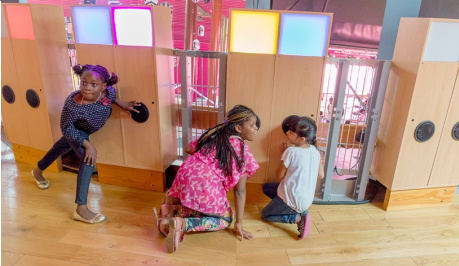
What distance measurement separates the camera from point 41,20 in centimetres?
262

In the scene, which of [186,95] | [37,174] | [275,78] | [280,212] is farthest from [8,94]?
[280,212]

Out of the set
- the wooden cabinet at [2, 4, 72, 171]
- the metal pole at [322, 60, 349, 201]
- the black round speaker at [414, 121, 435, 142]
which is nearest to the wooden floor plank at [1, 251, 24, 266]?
the wooden cabinet at [2, 4, 72, 171]

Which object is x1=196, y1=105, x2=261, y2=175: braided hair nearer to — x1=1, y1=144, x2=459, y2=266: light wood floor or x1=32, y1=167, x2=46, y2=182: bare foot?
x1=1, y1=144, x2=459, y2=266: light wood floor

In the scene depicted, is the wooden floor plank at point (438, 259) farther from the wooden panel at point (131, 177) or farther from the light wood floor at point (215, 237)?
the wooden panel at point (131, 177)

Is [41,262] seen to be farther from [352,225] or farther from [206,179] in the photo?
[352,225]

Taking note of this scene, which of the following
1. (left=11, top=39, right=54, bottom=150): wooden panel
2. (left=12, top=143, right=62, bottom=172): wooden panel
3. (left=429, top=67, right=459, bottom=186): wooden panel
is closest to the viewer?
(left=429, top=67, right=459, bottom=186): wooden panel

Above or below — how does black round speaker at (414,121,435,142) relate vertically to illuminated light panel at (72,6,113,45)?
below

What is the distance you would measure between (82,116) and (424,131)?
9.18 ft

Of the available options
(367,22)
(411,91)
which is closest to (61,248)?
(411,91)

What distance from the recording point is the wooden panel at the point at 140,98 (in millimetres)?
2457

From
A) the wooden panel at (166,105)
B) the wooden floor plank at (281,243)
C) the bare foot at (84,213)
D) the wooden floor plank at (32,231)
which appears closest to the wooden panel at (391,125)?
the wooden floor plank at (281,243)

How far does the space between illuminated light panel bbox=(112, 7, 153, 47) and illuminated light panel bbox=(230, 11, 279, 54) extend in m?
0.69

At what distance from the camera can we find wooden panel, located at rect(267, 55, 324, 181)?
2350 millimetres

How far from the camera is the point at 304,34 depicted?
2.29 metres
